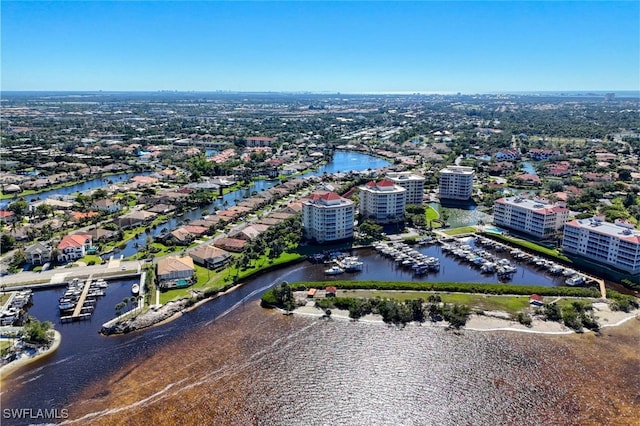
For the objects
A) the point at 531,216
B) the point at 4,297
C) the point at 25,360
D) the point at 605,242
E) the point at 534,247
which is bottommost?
the point at 25,360

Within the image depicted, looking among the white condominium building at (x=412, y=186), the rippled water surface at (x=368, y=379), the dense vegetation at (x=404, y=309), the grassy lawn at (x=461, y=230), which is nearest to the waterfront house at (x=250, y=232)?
the dense vegetation at (x=404, y=309)

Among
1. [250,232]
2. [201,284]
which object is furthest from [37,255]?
[250,232]

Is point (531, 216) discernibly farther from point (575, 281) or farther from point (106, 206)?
point (106, 206)

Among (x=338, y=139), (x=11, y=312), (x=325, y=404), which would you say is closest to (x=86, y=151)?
(x=338, y=139)

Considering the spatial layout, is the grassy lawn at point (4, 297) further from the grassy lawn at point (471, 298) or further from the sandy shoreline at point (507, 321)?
the grassy lawn at point (471, 298)

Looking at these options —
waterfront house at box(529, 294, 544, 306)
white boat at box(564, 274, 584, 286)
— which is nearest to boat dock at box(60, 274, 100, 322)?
waterfront house at box(529, 294, 544, 306)

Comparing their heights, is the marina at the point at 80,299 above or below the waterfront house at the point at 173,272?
below
